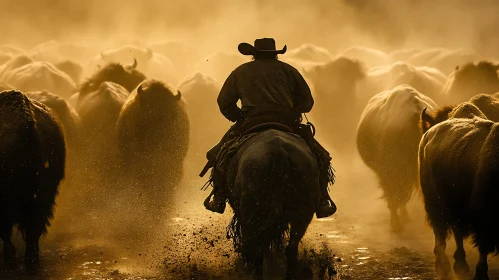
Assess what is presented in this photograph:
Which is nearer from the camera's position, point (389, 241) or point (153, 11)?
point (389, 241)

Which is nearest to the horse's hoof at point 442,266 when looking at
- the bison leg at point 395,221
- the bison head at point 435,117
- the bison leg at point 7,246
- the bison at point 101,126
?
the bison head at point 435,117

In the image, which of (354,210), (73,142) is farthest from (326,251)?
(73,142)

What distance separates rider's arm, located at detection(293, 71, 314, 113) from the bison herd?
4.52ft

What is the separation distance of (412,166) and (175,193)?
4.08 m

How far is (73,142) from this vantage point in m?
11.2

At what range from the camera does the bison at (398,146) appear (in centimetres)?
947

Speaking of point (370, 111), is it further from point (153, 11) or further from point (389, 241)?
point (153, 11)

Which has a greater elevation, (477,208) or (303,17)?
(303,17)

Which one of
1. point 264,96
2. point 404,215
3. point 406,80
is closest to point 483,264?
point 264,96

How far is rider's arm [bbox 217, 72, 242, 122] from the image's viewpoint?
21.2 ft

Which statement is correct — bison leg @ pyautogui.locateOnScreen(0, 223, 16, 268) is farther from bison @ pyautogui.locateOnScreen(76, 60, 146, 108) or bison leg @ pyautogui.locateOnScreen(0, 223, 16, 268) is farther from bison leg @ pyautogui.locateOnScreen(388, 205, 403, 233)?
bison @ pyautogui.locateOnScreen(76, 60, 146, 108)

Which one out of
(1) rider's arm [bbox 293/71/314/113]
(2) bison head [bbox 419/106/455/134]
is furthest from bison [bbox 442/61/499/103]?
(1) rider's arm [bbox 293/71/314/113]

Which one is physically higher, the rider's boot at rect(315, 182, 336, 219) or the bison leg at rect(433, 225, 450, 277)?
the rider's boot at rect(315, 182, 336, 219)

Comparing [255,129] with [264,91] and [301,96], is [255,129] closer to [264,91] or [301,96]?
[264,91]
